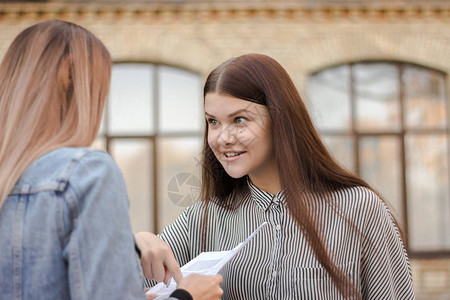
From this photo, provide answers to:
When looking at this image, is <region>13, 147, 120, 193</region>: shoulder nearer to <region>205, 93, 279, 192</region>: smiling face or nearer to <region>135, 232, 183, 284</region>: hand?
<region>135, 232, 183, 284</region>: hand

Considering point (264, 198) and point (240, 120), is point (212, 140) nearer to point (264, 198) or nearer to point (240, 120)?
point (240, 120)

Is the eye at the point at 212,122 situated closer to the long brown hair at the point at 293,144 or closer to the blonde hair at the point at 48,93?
the long brown hair at the point at 293,144

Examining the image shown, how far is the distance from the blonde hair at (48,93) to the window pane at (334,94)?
6.92 metres

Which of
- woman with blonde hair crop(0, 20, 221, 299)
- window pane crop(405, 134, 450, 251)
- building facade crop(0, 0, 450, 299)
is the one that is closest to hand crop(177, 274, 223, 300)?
woman with blonde hair crop(0, 20, 221, 299)

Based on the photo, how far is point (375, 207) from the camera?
2.05m

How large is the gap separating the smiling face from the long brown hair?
0.09 ft

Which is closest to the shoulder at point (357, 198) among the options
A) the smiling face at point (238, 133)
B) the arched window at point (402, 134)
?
the smiling face at point (238, 133)

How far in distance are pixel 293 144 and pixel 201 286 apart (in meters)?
0.74

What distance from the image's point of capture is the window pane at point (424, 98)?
818cm

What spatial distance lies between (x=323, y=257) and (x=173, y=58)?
624cm

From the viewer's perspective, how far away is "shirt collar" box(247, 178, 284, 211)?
6.90 feet

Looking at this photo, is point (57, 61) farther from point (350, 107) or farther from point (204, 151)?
point (350, 107)

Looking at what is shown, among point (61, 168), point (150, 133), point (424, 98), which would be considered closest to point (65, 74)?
point (61, 168)

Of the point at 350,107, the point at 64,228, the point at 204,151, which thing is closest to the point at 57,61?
the point at 64,228
